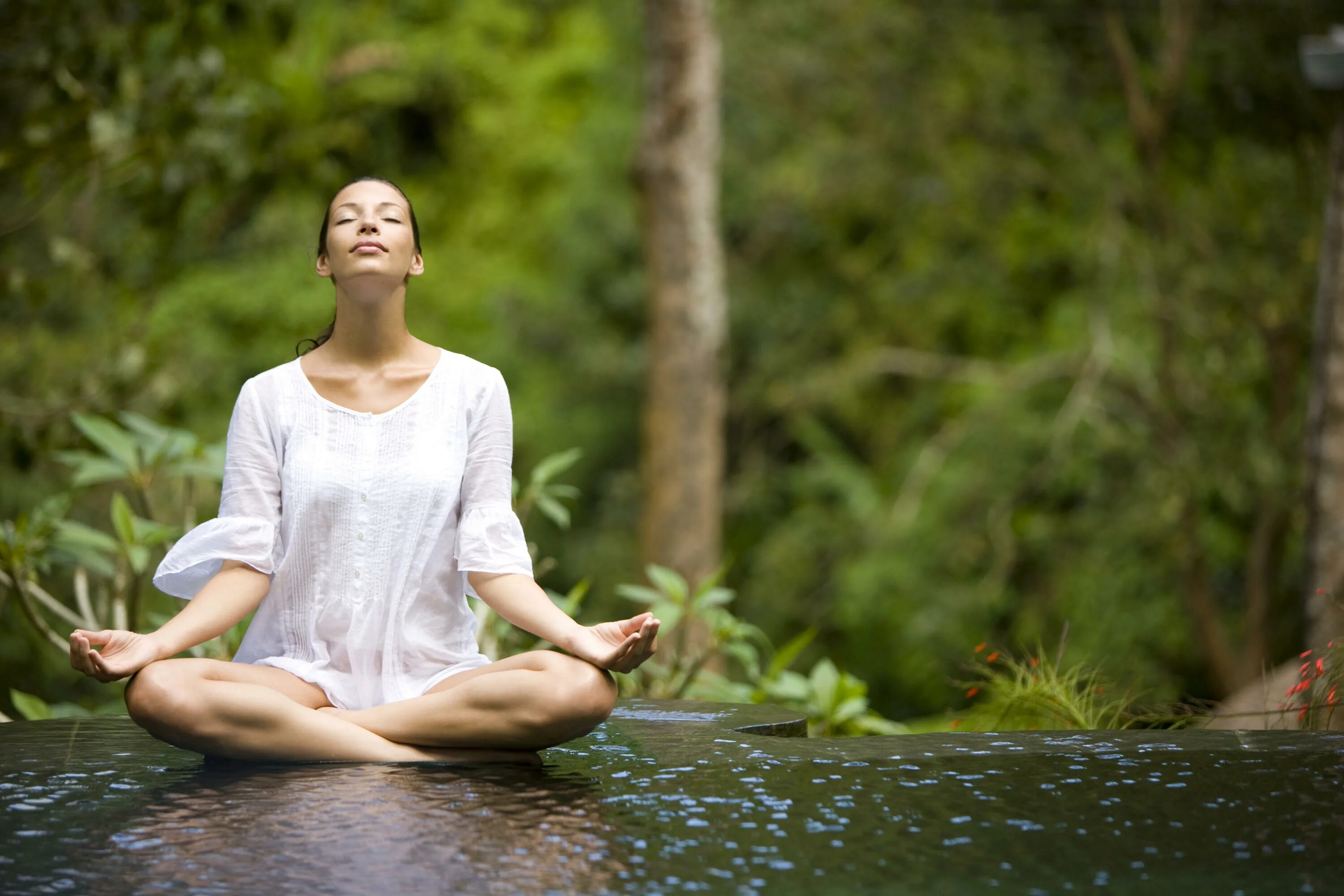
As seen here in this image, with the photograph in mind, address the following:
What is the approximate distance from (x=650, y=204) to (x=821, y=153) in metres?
3.27

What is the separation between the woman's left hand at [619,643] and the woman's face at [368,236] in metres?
0.73

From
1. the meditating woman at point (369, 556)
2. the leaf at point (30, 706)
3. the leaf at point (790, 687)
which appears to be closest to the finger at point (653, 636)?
the meditating woman at point (369, 556)

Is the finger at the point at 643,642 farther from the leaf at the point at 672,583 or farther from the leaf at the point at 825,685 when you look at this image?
the leaf at the point at 825,685

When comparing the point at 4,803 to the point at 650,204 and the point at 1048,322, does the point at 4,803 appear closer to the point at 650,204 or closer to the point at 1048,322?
the point at 650,204

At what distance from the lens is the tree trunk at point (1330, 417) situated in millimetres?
4176

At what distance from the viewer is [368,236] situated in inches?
95.0

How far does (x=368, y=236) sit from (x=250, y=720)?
2.74ft

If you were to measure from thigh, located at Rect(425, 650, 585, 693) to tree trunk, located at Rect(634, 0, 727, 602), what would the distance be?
378 cm

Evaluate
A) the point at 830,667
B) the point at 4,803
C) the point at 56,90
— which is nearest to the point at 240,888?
the point at 4,803

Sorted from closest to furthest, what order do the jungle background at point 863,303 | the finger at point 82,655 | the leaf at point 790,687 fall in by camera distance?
1. the finger at point 82,655
2. the leaf at point 790,687
3. the jungle background at point 863,303

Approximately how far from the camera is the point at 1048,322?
8.88 metres

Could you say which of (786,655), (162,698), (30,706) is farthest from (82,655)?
(786,655)

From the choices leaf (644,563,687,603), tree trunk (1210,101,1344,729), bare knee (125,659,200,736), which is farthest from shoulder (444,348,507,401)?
tree trunk (1210,101,1344,729)

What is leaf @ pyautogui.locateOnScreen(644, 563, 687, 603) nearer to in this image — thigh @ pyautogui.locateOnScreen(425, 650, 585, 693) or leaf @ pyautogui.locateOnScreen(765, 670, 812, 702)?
leaf @ pyautogui.locateOnScreen(765, 670, 812, 702)
